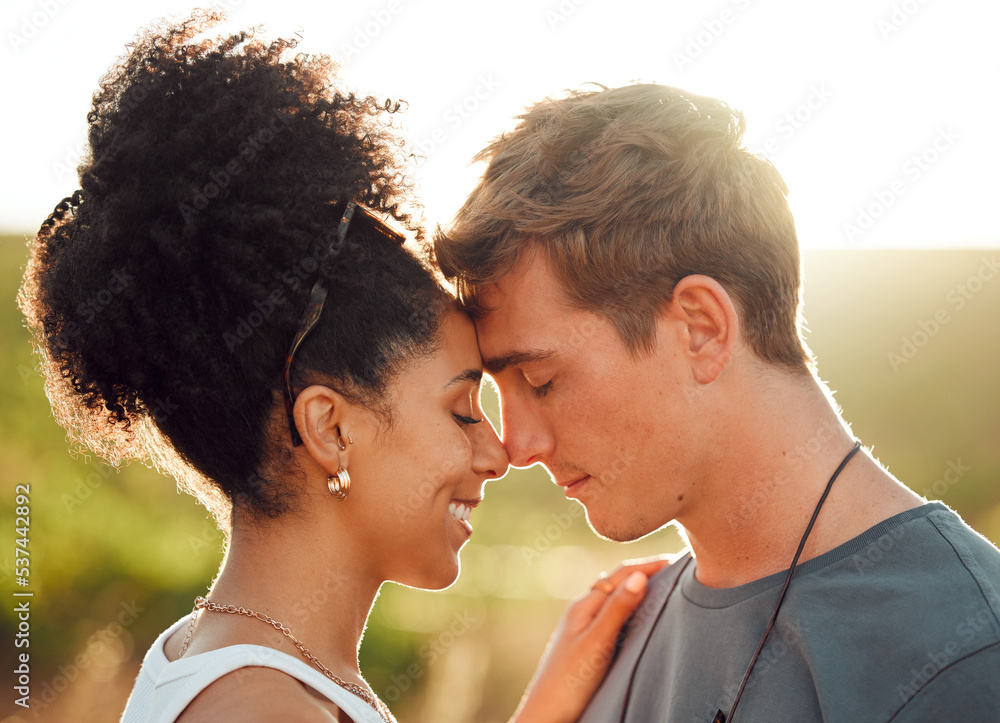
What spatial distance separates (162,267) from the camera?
1.70 metres

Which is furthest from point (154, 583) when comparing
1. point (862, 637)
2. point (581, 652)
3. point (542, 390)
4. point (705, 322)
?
point (862, 637)

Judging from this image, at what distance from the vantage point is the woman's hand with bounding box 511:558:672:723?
7.66 ft

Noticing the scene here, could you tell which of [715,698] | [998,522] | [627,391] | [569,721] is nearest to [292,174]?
[627,391]

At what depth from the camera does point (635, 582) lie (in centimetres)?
245

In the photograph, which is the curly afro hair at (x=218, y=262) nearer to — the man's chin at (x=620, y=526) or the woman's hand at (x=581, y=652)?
the man's chin at (x=620, y=526)

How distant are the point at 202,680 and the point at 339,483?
0.49m

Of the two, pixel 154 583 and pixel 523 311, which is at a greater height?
pixel 523 311

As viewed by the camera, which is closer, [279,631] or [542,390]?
[279,631]

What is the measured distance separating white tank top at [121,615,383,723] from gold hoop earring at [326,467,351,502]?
1.19 ft

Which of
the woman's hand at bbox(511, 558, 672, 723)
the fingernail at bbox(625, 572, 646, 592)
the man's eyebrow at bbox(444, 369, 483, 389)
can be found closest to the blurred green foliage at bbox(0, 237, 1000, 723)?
the woman's hand at bbox(511, 558, 672, 723)

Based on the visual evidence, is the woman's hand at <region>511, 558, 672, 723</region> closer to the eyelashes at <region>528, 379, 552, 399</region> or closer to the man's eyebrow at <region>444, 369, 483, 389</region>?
the eyelashes at <region>528, 379, 552, 399</region>

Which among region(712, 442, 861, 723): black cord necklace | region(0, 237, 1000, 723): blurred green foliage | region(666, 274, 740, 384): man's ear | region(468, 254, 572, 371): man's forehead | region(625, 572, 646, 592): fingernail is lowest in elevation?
region(0, 237, 1000, 723): blurred green foliage

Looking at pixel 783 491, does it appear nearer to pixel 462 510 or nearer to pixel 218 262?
pixel 462 510

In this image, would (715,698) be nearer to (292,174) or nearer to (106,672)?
(292,174)
